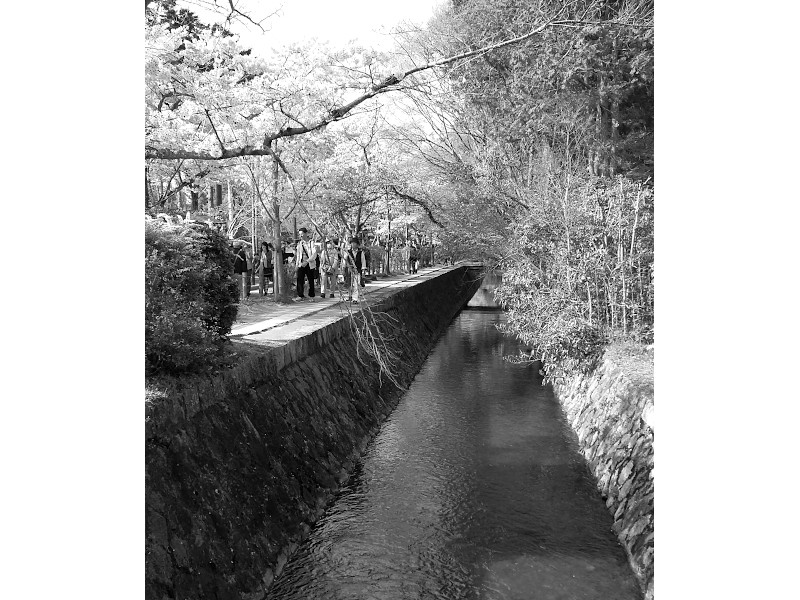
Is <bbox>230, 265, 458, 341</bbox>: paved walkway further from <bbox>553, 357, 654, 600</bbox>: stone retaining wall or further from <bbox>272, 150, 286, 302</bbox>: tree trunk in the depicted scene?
<bbox>553, 357, 654, 600</bbox>: stone retaining wall

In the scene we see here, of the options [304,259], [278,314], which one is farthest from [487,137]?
[278,314]

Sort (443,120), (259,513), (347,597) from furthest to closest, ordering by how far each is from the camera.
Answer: (443,120), (259,513), (347,597)

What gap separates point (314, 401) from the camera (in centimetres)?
972

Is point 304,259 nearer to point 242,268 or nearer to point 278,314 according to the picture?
point 242,268

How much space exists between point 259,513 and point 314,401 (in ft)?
10.2

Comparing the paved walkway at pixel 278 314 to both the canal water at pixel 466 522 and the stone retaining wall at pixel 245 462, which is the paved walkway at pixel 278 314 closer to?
the stone retaining wall at pixel 245 462

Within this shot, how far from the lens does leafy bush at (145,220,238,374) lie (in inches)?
248

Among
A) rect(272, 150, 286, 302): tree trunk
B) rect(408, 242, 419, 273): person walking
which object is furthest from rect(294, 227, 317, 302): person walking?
rect(408, 242, 419, 273): person walking

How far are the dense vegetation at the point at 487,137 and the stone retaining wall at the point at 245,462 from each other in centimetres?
188

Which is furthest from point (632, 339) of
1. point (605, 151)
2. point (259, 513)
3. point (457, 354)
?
point (457, 354)

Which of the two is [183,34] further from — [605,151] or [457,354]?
[457,354]

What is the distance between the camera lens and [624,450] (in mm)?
8195

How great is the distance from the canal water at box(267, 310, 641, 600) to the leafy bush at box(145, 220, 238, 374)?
218 centimetres

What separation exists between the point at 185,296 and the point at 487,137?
1255 centimetres
